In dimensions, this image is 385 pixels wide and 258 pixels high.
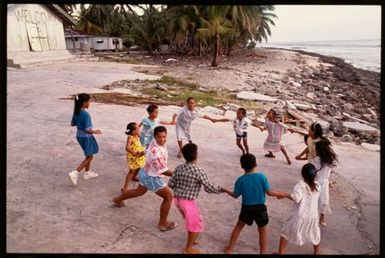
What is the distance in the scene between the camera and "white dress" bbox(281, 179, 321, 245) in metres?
2.98

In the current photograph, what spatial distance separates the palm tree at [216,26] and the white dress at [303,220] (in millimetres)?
16110

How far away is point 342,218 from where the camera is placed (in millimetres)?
3844

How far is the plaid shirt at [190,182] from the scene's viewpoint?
2.93m

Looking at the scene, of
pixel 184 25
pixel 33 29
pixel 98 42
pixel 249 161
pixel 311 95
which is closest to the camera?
pixel 249 161

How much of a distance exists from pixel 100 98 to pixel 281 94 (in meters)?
6.73

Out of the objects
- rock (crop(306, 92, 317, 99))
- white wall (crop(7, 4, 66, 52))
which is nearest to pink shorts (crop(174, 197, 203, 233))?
rock (crop(306, 92, 317, 99))

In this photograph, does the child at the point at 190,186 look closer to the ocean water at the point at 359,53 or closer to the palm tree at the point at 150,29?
the ocean water at the point at 359,53

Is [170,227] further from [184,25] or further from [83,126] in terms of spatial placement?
[184,25]

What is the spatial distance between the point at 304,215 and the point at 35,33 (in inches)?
606

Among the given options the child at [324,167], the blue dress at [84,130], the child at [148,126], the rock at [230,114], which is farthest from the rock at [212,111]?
the child at [324,167]

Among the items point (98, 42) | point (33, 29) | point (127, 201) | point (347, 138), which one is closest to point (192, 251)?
point (127, 201)

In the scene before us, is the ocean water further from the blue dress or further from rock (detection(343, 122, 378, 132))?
the blue dress

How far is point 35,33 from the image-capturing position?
1510 cm

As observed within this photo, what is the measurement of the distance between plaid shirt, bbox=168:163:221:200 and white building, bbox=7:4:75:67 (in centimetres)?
1096
